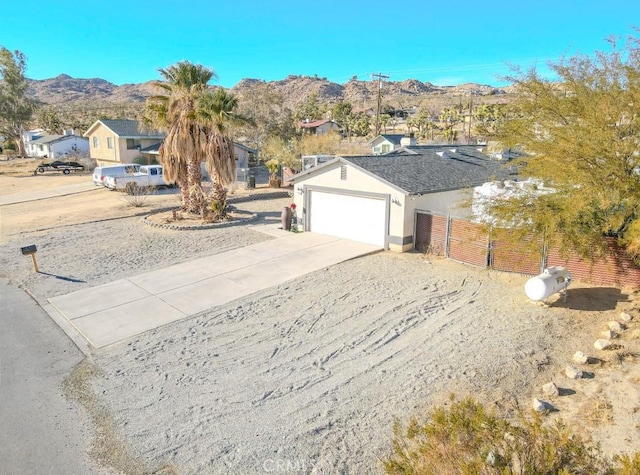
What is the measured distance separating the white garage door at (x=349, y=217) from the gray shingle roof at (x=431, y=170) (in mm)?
1273

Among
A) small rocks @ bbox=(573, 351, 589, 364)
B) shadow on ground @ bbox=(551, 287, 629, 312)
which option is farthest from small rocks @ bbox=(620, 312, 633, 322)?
small rocks @ bbox=(573, 351, 589, 364)

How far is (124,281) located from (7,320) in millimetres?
3254

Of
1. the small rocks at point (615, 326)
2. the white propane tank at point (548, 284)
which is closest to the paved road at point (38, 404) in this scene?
the white propane tank at point (548, 284)

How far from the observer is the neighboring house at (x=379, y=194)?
16.7m

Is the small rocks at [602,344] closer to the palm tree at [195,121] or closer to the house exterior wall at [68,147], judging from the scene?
the palm tree at [195,121]

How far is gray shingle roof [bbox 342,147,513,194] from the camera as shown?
17359mm

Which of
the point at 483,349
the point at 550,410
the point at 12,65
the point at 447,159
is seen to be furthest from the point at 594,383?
the point at 12,65

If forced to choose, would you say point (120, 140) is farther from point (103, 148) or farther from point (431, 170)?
point (431, 170)

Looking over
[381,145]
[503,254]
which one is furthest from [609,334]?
[381,145]

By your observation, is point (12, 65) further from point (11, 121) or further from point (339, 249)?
point (339, 249)

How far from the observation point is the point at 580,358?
337 inches

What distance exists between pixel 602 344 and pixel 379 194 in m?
9.69

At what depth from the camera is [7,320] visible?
36.0 feet

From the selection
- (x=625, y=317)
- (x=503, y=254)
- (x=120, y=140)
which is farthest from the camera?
(x=120, y=140)
